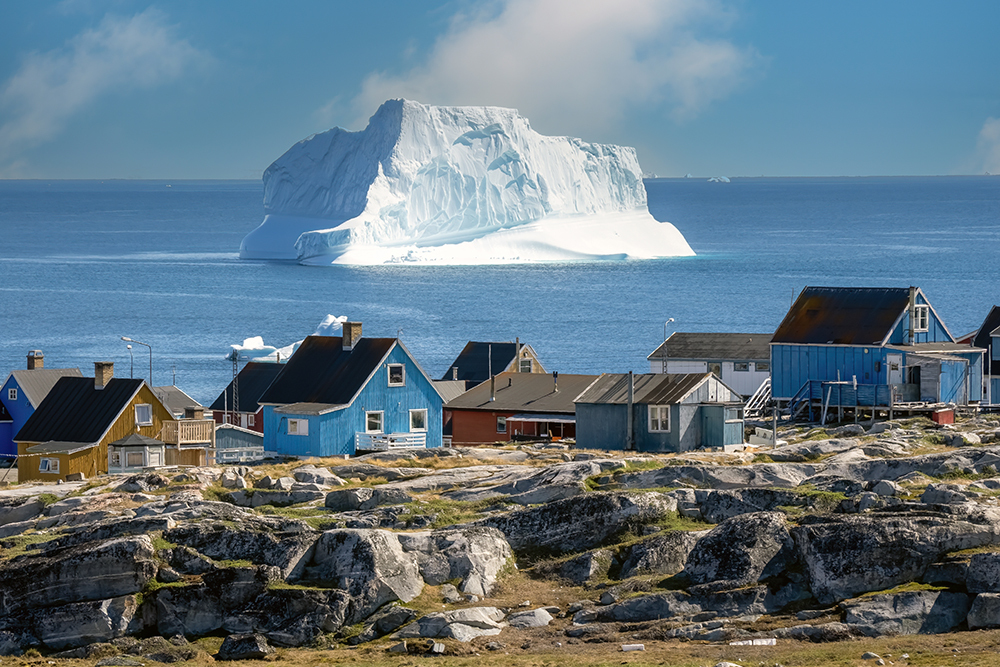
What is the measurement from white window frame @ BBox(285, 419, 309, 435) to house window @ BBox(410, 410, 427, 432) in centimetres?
363

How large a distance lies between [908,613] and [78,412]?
29.1 m

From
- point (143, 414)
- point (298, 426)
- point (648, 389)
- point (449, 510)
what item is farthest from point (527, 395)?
point (449, 510)

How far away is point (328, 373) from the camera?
45031 mm

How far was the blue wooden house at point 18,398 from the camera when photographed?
47.9 meters

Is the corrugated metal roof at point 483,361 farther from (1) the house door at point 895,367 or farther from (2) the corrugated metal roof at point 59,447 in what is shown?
(2) the corrugated metal roof at point 59,447

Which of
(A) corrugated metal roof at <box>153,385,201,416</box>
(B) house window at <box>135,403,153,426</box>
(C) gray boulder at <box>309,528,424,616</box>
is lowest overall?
(C) gray boulder at <box>309,528,424,616</box>

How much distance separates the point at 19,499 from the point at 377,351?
15.0 meters

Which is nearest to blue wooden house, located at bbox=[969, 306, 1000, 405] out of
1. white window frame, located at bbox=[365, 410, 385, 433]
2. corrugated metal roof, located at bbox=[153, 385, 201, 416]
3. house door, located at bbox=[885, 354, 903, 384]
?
house door, located at bbox=[885, 354, 903, 384]

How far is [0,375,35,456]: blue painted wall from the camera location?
47.9 metres

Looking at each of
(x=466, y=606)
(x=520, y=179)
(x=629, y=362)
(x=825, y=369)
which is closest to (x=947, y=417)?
(x=825, y=369)

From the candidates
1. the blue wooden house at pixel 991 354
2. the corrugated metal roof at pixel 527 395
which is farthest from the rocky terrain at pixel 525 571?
the blue wooden house at pixel 991 354

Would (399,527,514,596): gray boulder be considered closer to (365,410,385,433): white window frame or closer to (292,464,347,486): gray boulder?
(292,464,347,486): gray boulder

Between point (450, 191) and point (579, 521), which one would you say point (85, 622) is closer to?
point (579, 521)

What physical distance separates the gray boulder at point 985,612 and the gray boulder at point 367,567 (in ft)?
26.4
